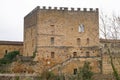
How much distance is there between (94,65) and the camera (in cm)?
6212

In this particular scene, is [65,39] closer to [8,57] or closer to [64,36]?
[64,36]

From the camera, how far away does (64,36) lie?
6419cm

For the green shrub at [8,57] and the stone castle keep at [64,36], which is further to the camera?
the green shrub at [8,57]

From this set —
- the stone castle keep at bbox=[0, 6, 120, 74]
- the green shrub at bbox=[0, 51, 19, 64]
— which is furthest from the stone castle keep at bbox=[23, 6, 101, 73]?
the green shrub at bbox=[0, 51, 19, 64]

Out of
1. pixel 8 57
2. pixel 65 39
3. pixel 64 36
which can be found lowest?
pixel 8 57

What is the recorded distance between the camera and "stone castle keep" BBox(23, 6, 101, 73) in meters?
63.5

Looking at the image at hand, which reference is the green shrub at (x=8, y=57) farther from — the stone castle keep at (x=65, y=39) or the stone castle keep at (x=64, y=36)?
the stone castle keep at (x=64, y=36)

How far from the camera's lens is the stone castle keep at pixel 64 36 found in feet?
208

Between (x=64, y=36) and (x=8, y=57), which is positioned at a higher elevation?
(x=64, y=36)

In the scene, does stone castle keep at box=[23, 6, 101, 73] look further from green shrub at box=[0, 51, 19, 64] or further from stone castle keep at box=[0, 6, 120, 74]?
green shrub at box=[0, 51, 19, 64]

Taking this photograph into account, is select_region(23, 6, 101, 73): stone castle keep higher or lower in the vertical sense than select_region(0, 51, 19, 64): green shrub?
higher

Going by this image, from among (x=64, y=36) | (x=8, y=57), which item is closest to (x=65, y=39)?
(x=64, y=36)

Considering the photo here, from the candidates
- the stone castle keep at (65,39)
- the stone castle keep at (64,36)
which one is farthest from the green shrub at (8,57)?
the stone castle keep at (64,36)

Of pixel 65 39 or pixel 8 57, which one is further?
pixel 8 57
